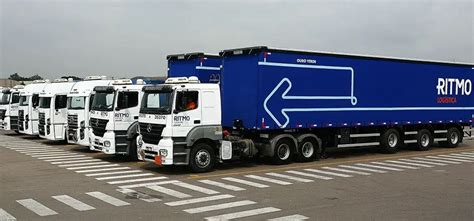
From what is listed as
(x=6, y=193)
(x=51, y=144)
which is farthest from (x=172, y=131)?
(x=51, y=144)

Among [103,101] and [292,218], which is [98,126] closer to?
[103,101]

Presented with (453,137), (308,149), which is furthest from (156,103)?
(453,137)

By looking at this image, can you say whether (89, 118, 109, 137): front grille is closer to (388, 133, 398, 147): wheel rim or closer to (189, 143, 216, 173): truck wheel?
(189, 143, 216, 173): truck wheel

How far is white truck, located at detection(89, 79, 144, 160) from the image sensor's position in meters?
15.8

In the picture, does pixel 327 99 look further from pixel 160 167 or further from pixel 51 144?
pixel 51 144

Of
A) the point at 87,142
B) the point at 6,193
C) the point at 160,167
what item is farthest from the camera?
the point at 87,142

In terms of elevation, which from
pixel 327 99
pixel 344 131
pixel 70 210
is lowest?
pixel 70 210

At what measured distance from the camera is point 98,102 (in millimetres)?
16844

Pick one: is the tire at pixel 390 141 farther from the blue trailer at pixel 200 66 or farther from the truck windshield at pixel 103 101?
the truck windshield at pixel 103 101

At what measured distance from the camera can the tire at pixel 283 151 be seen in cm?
1488

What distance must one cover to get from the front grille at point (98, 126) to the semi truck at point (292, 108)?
2271 millimetres

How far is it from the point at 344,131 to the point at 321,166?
2.67 metres

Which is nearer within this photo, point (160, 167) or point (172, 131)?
point (172, 131)

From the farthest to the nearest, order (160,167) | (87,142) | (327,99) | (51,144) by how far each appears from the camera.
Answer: (51,144)
(87,142)
(327,99)
(160,167)
